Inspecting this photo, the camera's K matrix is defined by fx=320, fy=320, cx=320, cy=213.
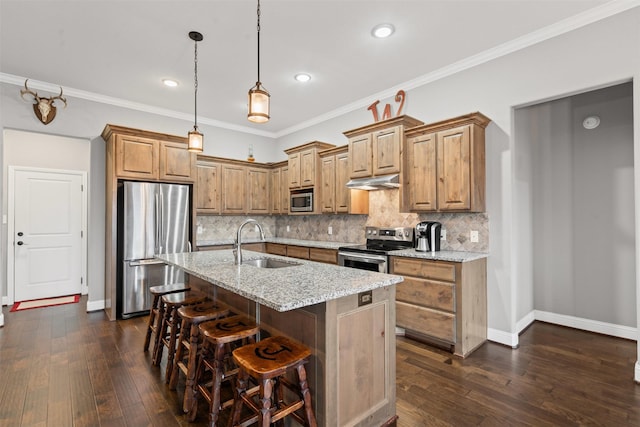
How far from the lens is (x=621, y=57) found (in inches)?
102

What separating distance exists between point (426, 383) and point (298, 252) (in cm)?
275

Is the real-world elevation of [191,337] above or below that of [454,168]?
below

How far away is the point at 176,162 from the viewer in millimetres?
4551

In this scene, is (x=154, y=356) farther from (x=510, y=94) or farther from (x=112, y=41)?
(x=510, y=94)

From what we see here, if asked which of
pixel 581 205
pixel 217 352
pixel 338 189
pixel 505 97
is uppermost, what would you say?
pixel 505 97

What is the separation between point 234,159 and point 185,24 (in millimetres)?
2903

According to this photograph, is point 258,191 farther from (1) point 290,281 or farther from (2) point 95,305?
(1) point 290,281

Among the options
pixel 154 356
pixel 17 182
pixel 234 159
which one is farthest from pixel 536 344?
pixel 17 182

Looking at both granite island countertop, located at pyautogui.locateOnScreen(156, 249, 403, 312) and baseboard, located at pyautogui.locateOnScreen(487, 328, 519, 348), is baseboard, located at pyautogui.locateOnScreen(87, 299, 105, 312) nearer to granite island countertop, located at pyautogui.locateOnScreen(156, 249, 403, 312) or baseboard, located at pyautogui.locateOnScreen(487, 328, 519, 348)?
granite island countertop, located at pyautogui.locateOnScreen(156, 249, 403, 312)

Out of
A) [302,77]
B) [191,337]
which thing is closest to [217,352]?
[191,337]

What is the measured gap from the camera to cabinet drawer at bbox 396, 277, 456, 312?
2.99 m

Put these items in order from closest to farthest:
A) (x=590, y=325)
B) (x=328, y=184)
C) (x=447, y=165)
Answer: (x=447, y=165)
(x=590, y=325)
(x=328, y=184)

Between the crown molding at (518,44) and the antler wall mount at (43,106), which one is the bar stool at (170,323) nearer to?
the antler wall mount at (43,106)

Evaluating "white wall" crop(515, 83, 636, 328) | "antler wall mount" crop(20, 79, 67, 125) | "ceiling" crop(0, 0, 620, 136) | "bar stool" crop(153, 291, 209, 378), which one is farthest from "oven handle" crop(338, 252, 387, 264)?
"antler wall mount" crop(20, 79, 67, 125)
